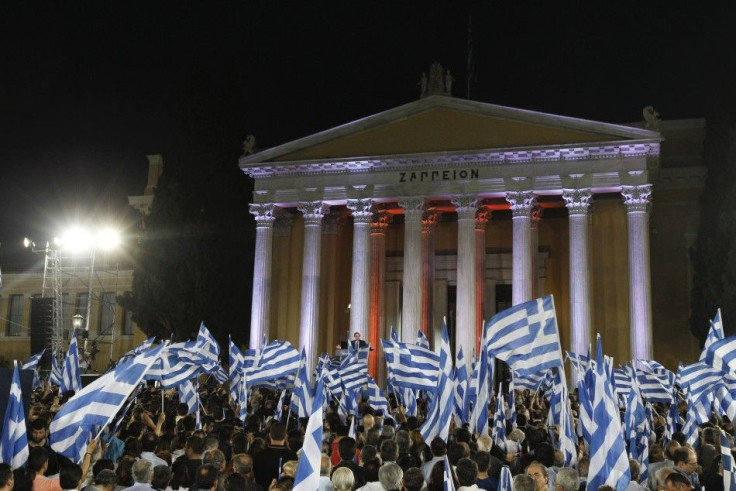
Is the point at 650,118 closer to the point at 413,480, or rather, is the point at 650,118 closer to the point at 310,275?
the point at 310,275

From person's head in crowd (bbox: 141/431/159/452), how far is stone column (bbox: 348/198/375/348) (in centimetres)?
2322

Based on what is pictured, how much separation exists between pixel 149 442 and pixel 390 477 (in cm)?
361

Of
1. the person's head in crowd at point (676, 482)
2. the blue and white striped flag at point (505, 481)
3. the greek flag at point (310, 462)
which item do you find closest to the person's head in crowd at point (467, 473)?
the blue and white striped flag at point (505, 481)

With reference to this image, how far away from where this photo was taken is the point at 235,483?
6.52 metres

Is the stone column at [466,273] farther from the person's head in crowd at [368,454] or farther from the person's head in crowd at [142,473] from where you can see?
the person's head in crowd at [142,473]

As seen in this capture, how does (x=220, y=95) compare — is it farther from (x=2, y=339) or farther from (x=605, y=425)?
(x=605, y=425)

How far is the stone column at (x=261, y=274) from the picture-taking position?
1328 inches

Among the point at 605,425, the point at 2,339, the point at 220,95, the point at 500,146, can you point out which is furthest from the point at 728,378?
the point at 2,339

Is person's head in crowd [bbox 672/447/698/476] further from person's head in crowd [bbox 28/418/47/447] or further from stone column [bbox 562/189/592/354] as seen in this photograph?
stone column [bbox 562/189/592/354]

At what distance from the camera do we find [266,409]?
17.5 m

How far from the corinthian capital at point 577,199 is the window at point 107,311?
2597cm

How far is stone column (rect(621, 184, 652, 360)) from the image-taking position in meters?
29.9

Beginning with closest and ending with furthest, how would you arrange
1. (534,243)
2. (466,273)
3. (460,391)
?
(460,391) → (466,273) → (534,243)

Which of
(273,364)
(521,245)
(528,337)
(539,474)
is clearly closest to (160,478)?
(539,474)
